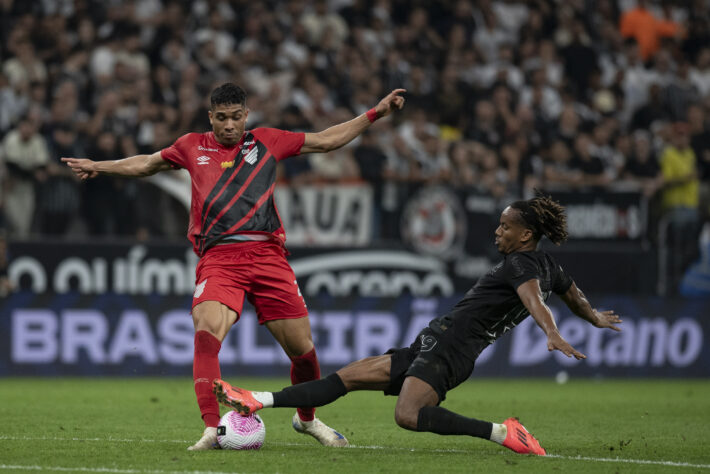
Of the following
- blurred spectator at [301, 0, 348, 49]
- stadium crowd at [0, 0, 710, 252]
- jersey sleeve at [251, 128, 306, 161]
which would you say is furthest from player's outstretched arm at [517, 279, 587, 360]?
blurred spectator at [301, 0, 348, 49]

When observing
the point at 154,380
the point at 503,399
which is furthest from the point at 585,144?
the point at 154,380

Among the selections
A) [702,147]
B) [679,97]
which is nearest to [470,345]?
[702,147]

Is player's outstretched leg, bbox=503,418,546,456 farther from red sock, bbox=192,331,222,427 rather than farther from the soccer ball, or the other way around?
red sock, bbox=192,331,222,427

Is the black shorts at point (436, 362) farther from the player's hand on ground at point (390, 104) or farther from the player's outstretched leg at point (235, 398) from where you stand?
the player's hand on ground at point (390, 104)

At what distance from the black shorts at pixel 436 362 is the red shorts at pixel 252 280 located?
759 millimetres

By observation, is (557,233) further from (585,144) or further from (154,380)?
(585,144)

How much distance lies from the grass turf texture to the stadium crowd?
9.14ft

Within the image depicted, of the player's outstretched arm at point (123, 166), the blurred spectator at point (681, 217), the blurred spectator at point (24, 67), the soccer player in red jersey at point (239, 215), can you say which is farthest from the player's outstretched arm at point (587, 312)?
the blurred spectator at point (24, 67)

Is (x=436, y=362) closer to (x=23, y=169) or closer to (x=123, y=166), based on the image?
(x=123, y=166)

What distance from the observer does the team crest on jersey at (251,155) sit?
774cm

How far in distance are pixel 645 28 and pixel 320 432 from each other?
15.9m

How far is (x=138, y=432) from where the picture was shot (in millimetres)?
8555

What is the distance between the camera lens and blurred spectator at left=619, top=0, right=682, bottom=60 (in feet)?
70.9

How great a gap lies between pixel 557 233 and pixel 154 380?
809 centimetres
